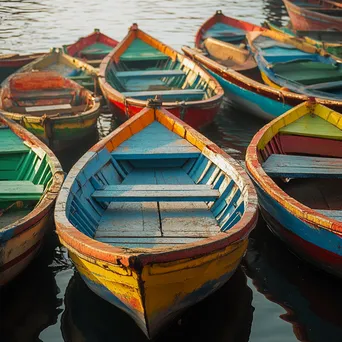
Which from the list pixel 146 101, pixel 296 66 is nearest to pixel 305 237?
pixel 146 101

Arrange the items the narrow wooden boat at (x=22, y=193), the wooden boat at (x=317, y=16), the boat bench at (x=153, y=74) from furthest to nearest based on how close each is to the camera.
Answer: the wooden boat at (x=317, y=16) < the boat bench at (x=153, y=74) < the narrow wooden boat at (x=22, y=193)

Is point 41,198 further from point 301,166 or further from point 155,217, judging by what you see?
point 301,166

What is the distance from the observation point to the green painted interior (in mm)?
9930

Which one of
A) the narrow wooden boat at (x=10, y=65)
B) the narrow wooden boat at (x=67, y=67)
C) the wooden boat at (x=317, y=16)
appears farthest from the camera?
the wooden boat at (x=317, y=16)

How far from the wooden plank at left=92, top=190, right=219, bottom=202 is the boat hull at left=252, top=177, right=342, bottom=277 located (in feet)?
2.99

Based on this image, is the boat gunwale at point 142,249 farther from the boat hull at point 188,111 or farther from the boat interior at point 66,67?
the boat interior at point 66,67

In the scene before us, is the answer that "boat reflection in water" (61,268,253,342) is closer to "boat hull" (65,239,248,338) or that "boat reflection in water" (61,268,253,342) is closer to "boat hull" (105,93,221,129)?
"boat hull" (65,239,248,338)

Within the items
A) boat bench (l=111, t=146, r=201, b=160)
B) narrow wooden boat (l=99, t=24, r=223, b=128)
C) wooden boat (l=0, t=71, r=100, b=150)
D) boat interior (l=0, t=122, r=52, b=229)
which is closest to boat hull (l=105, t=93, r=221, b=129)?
narrow wooden boat (l=99, t=24, r=223, b=128)

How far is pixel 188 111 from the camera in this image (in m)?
11.6

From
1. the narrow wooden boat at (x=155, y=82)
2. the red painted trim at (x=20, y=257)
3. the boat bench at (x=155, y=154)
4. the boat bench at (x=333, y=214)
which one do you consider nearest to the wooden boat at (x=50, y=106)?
the narrow wooden boat at (x=155, y=82)

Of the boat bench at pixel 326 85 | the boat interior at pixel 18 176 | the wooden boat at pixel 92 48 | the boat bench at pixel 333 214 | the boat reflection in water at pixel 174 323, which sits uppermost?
the boat bench at pixel 333 214

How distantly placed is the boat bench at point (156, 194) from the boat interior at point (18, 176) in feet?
3.79

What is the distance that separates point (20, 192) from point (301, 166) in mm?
4214

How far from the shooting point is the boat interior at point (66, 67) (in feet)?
48.7
